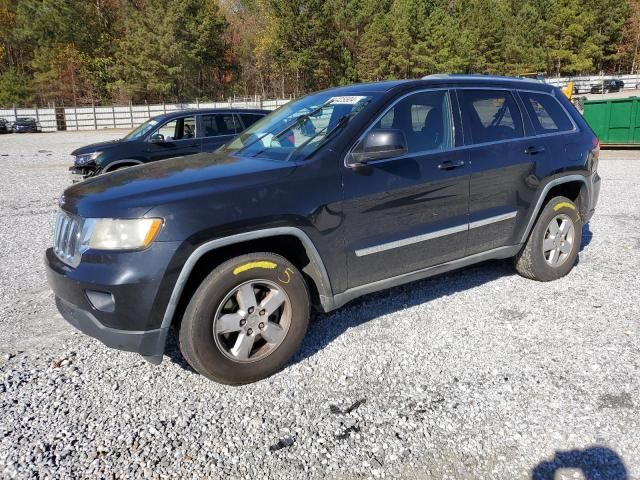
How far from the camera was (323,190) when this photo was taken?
3201 millimetres

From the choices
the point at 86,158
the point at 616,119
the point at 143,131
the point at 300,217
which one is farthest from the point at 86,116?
the point at 300,217

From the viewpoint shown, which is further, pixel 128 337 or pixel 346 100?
pixel 346 100

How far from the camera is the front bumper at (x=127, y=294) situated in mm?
2717

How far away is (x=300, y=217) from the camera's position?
3113 millimetres

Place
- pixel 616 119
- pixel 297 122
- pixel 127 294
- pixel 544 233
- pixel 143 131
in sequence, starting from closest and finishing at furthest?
pixel 127 294 → pixel 297 122 → pixel 544 233 → pixel 143 131 → pixel 616 119

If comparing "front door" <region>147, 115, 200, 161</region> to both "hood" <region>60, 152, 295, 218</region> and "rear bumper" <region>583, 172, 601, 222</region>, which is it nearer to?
"hood" <region>60, 152, 295, 218</region>

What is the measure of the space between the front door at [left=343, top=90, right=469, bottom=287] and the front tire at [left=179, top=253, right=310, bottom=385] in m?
0.49

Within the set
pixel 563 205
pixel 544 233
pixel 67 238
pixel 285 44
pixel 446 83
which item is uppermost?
pixel 285 44

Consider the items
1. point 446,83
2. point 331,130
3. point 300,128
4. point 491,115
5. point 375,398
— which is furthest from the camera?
point 491,115

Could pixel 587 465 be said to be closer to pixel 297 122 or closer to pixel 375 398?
pixel 375 398

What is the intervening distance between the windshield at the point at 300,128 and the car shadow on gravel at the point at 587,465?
2229 millimetres

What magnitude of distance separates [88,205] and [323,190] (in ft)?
4.60

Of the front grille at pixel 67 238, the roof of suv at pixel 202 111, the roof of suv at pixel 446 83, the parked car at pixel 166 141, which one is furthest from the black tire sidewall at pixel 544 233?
the roof of suv at pixel 202 111

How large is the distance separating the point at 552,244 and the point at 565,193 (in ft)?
2.06
